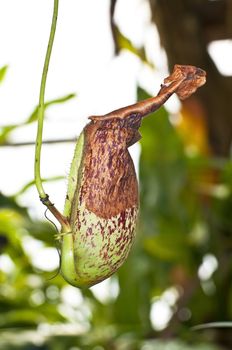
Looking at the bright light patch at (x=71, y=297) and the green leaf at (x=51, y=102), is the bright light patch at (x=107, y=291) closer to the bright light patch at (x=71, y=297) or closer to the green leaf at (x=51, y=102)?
the bright light patch at (x=71, y=297)

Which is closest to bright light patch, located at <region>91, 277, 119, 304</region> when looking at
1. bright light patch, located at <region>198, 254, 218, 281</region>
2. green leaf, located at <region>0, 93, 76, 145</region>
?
bright light patch, located at <region>198, 254, 218, 281</region>

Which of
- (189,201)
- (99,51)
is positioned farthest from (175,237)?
(99,51)

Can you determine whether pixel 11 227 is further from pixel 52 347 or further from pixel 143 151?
pixel 143 151

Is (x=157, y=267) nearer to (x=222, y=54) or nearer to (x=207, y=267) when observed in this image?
(x=207, y=267)

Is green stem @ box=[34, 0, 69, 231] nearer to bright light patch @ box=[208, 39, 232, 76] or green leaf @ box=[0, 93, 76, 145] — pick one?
green leaf @ box=[0, 93, 76, 145]

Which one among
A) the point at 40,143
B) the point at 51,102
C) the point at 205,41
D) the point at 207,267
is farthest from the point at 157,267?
the point at 40,143

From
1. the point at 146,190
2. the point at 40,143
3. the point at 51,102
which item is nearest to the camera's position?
the point at 40,143

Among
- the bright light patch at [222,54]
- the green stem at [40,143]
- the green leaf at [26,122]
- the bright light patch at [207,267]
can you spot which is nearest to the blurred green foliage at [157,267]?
the bright light patch at [207,267]
